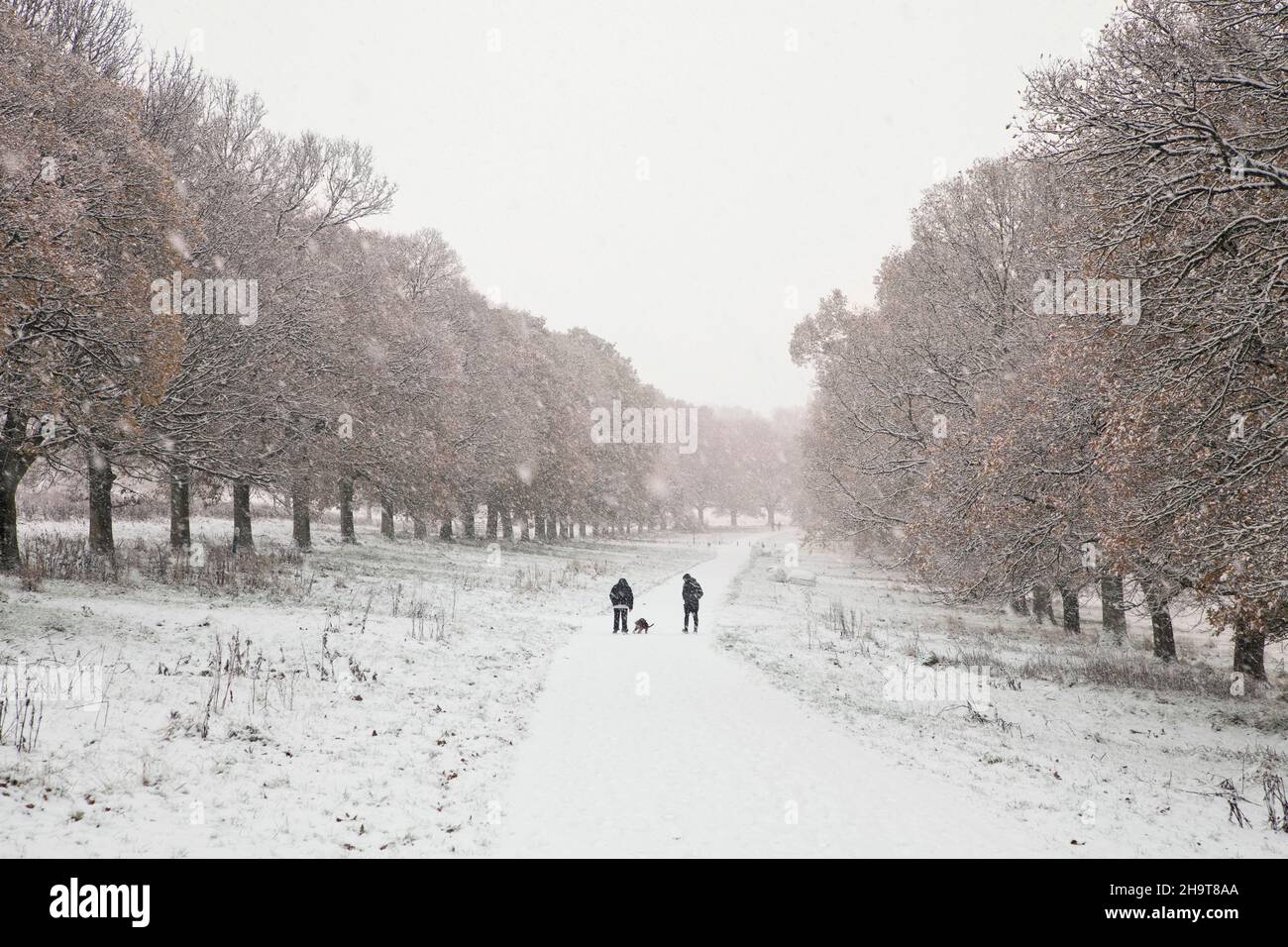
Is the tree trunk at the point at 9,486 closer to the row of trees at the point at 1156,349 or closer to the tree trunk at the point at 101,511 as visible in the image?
the tree trunk at the point at 101,511

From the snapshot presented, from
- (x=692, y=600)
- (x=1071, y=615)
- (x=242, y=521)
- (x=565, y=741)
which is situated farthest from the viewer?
(x=242, y=521)

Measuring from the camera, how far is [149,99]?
603 inches

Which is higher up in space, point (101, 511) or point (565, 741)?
point (101, 511)

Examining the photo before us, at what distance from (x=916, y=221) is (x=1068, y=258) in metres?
10.2

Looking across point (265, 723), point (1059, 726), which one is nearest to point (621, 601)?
point (1059, 726)

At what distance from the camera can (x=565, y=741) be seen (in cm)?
884

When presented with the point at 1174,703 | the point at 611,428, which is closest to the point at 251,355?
the point at 1174,703

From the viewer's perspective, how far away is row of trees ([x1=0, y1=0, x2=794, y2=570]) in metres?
10.0

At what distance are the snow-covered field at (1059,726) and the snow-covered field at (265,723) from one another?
15.4 feet

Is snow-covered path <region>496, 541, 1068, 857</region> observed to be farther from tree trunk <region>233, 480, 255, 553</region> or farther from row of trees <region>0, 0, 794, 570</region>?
tree trunk <region>233, 480, 255, 553</region>

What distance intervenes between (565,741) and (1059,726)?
7.56 metres

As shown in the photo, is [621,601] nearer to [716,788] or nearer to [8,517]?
[716,788]

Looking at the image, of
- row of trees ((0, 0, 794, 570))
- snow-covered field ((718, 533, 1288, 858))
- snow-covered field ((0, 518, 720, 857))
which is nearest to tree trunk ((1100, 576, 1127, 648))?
snow-covered field ((718, 533, 1288, 858))

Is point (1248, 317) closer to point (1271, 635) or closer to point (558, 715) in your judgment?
point (1271, 635)
